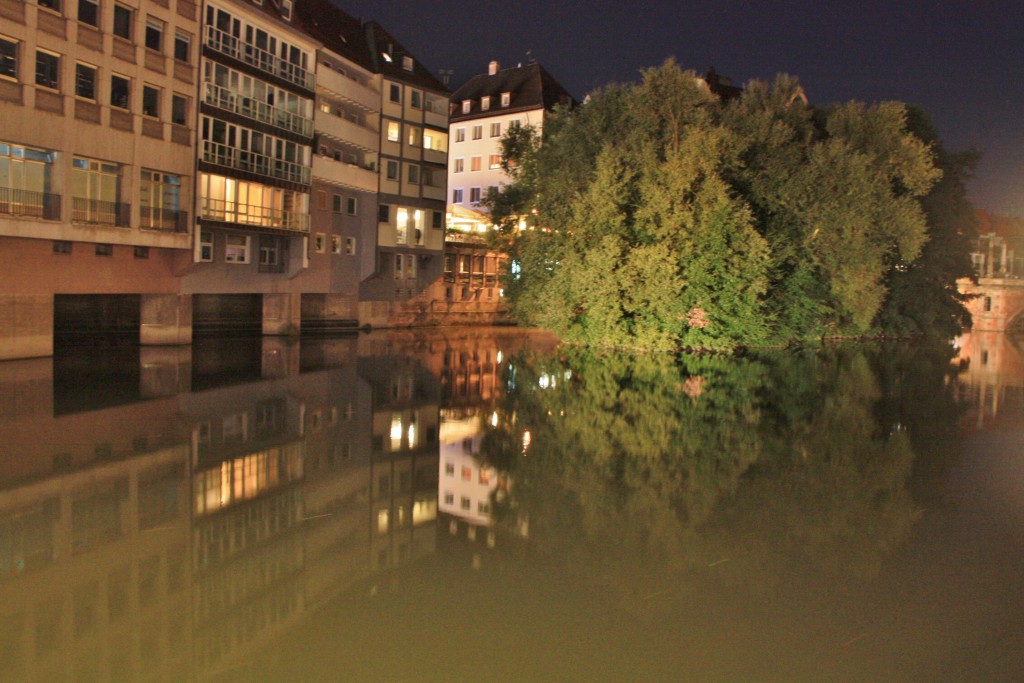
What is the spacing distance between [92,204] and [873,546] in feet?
92.9

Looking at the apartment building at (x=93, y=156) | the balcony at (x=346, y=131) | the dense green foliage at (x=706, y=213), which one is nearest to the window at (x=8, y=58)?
the apartment building at (x=93, y=156)

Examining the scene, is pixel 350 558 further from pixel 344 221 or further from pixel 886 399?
pixel 344 221

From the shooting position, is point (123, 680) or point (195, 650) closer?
point (123, 680)

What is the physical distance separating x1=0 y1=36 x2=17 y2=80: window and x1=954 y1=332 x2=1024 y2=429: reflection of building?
29838 mm

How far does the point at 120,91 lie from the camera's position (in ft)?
105

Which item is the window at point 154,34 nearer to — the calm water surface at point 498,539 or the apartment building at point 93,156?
the apartment building at point 93,156

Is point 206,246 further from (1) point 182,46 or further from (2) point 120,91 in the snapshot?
(1) point 182,46

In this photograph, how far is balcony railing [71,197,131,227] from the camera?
30.2 m

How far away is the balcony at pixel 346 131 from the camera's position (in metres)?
45.6

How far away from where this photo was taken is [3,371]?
86.9 feet

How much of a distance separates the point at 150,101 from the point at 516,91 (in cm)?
4622

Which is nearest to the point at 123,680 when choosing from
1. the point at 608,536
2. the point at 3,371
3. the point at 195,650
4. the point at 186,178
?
the point at 195,650

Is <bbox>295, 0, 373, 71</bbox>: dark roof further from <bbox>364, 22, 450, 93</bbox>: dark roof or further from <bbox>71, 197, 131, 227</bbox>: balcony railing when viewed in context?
<bbox>71, 197, 131, 227</bbox>: balcony railing

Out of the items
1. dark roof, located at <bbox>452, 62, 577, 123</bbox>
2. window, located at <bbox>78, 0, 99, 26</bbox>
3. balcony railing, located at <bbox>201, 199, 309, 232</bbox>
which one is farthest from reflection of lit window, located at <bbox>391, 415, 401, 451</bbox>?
dark roof, located at <bbox>452, 62, 577, 123</bbox>
